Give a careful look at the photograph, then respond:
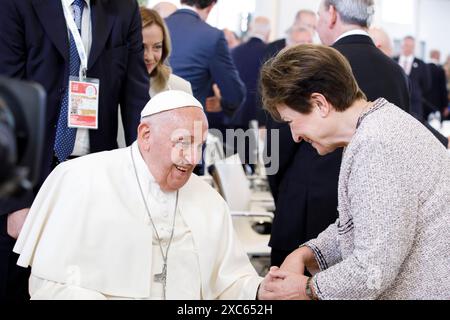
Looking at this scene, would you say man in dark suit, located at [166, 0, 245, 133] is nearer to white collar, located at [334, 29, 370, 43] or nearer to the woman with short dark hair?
white collar, located at [334, 29, 370, 43]

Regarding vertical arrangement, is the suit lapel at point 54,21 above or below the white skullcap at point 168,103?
above

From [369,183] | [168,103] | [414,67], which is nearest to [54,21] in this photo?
[168,103]

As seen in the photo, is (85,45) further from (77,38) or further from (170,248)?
(170,248)

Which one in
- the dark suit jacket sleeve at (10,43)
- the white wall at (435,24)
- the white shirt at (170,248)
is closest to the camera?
the white shirt at (170,248)

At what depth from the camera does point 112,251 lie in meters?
2.67

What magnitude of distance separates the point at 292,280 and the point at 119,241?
0.65 m

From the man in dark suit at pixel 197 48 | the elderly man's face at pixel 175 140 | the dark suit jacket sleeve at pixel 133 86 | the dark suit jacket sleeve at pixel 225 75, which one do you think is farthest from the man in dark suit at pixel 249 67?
the elderly man's face at pixel 175 140

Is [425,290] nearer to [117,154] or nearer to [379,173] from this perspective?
[379,173]

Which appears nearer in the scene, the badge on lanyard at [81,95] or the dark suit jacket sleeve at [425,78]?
the badge on lanyard at [81,95]

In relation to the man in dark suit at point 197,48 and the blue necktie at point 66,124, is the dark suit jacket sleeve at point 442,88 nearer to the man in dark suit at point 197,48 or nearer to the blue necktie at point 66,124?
the man in dark suit at point 197,48

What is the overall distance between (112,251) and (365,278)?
944 millimetres

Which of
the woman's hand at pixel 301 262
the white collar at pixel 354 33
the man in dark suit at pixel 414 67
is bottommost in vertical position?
the man in dark suit at pixel 414 67

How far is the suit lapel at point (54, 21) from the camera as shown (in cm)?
307
